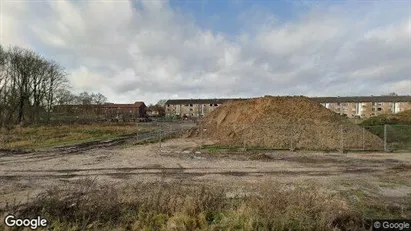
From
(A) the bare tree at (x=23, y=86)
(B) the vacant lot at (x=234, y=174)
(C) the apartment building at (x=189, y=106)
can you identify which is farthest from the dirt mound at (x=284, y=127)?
(C) the apartment building at (x=189, y=106)

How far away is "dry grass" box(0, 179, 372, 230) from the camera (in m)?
5.98

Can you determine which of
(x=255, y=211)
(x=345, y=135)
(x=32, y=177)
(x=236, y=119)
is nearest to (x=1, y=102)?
(x=236, y=119)

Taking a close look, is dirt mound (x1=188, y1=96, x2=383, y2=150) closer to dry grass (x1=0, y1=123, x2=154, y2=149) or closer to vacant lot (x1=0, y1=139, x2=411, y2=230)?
vacant lot (x1=0, y1=139, x2=411, y2=230)

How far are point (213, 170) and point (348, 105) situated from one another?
11514 cm

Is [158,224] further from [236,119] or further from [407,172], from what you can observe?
[236,119]

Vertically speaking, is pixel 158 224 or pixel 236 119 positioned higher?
pixel 236 119

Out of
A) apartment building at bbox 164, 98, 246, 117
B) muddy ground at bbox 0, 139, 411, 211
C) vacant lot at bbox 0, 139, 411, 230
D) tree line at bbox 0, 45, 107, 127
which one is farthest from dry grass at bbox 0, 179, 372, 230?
apartment building at bbox 164, 98, 246, 117

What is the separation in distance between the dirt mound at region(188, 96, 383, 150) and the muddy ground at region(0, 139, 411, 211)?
12.7ft

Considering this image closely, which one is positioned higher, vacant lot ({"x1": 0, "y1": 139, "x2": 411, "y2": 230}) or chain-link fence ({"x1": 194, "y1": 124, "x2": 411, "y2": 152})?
chain-link fence ({"x1": 194, "y1": 124, "x2": 411, "y2": 152})

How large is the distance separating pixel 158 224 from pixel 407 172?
13.3m

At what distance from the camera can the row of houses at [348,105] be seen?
108750 mm

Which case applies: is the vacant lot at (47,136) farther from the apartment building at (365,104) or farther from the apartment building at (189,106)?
the apartment building at (365,104)

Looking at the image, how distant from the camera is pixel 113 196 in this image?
7.15m

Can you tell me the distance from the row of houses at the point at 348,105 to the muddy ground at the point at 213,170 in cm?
8172
